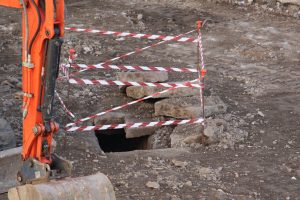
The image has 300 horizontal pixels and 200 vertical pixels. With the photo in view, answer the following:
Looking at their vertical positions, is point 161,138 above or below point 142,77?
below

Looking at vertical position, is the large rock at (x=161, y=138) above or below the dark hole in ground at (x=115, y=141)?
above

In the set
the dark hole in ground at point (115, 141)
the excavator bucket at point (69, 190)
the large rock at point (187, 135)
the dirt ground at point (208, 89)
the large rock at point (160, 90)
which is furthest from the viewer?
the dark hole in ground at point (115, 141)

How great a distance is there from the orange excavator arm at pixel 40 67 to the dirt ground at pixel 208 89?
1.80 m

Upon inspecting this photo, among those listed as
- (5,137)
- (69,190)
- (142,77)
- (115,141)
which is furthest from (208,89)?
(69,190)

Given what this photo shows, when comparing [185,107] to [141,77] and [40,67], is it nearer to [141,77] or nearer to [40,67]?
[141,77]

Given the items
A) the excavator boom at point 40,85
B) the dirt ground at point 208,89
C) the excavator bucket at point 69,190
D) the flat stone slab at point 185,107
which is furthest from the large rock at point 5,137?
the flat stone slab at point 185,107

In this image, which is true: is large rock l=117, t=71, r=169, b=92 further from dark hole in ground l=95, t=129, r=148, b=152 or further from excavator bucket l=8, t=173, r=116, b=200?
excavator bucket l=8, t=173, r=116, b=200

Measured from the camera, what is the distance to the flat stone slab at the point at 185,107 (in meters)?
9.22

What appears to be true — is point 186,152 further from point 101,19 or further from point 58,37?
point 101,19

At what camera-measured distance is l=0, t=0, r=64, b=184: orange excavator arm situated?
17.3 feet

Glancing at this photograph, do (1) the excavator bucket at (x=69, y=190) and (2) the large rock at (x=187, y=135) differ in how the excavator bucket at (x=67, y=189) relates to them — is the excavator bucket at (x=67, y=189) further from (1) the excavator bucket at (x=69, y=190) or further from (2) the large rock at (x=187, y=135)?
(2) the large rock at (x=187, y=135)

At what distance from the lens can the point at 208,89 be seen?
1073cm

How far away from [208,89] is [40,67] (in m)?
5.70

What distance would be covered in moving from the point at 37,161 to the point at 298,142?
15.9 ft
